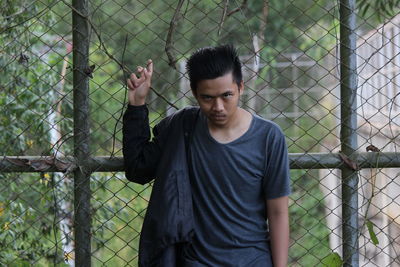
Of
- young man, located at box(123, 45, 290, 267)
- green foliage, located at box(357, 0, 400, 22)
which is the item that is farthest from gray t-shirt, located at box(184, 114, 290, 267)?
green foliage, located at box(357, 0, 400, 22)

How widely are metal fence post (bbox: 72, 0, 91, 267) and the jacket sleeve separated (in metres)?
0.26

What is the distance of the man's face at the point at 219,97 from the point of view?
2.59m

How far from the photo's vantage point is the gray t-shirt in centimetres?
265

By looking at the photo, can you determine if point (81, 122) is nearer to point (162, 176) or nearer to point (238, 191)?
point (162, 176)

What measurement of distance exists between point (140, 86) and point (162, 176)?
1.24ft

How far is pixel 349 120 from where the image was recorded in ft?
10.3

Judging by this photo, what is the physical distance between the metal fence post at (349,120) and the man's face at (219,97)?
0.70 metres

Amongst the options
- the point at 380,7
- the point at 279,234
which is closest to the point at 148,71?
the point at 279,234

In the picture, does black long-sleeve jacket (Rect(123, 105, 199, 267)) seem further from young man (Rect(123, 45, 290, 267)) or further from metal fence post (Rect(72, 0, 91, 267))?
metal fence post (Rect(72, 0, 91, 267))

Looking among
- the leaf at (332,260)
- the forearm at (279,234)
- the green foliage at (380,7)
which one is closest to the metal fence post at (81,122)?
the forearm at (279,234)

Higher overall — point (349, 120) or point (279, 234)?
point (349, 120)

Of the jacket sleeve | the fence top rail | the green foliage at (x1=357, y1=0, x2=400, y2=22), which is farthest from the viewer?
the green foliage at (x1=357, y1=0, x2=400, y2=22)

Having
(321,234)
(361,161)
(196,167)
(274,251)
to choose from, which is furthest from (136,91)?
(321,234)

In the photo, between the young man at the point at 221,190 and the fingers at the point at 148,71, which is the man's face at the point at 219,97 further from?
the fingers at the point at 148,71
